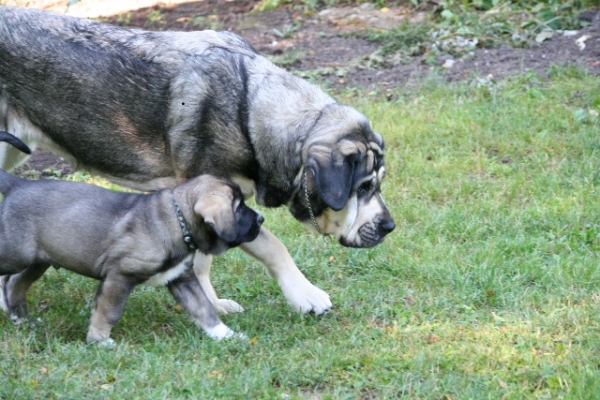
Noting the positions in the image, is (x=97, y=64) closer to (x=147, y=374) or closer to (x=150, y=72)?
(x=150, y=72)

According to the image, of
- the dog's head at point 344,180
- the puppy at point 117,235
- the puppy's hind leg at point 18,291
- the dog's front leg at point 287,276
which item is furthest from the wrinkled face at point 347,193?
the puppy's hind leg at point 18,291

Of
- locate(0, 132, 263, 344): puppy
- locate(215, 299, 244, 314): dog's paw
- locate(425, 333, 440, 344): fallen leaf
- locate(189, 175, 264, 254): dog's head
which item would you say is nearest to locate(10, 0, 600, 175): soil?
locate(215, 299, 244, 314): dog's paw

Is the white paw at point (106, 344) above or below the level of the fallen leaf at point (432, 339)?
above

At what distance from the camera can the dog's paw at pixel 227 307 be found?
6.07 m

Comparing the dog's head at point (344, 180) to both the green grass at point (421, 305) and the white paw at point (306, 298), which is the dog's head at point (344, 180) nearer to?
the white paw at point (306, 298)

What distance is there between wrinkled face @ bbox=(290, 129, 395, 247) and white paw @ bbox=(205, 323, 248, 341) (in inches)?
34.8

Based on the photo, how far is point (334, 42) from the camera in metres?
11.2

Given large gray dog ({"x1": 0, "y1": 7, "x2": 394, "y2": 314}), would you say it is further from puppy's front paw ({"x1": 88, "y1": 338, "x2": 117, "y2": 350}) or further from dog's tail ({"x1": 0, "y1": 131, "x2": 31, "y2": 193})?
puppy's front paw ({"x1": 88, "y1": 338, "x2": 117, "y2": 350})

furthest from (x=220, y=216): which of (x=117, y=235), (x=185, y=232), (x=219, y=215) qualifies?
(x=117, y=235)

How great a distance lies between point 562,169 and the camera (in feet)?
26.0

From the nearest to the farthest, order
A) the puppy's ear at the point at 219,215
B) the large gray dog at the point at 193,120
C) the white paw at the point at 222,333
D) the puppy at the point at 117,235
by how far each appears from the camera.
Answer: the puppy's ear at the point at 219,215 < the puppy at the point at 117,235 < the white paw at the point at 222,333 < the large gray dog at the point at 193,120

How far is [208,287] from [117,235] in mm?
962

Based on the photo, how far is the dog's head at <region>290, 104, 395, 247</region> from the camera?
5577mm

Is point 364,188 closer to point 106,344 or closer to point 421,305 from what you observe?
point 421,305
